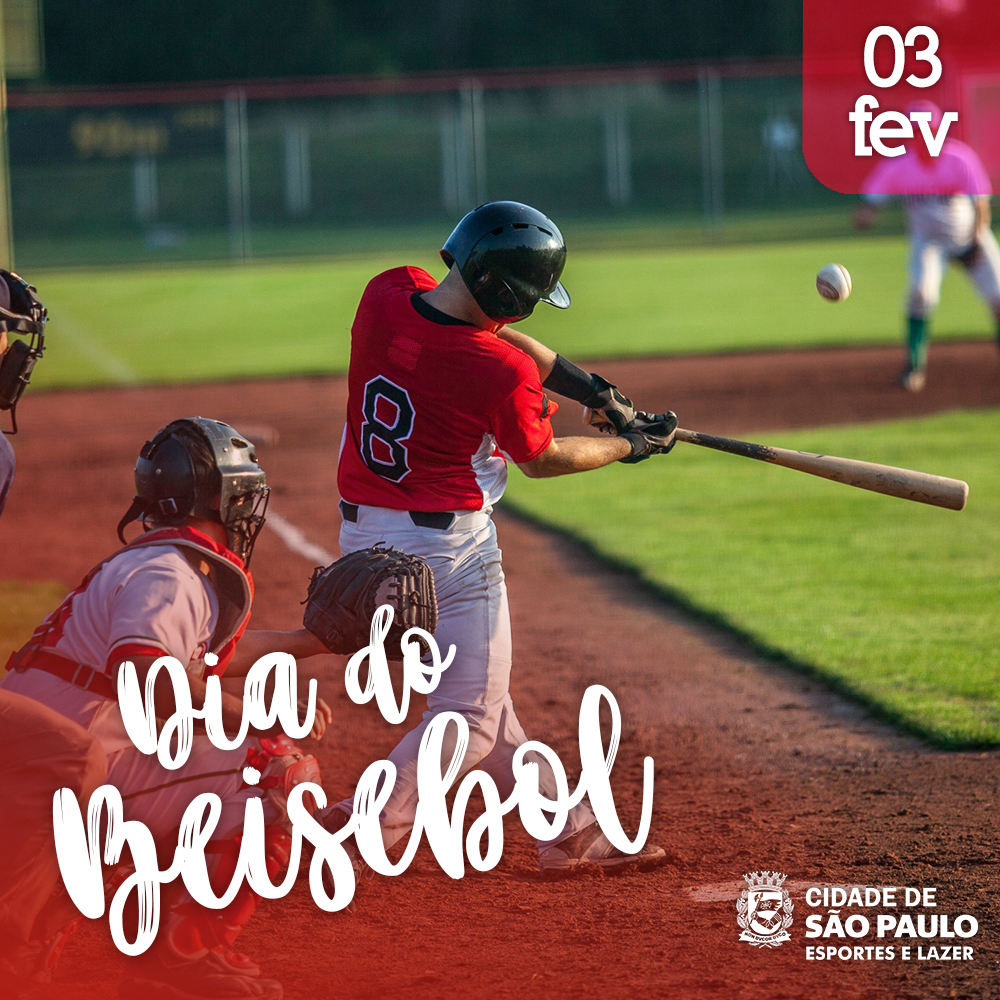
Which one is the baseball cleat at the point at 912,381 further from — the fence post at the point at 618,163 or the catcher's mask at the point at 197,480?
the fence post at the point at 618,163

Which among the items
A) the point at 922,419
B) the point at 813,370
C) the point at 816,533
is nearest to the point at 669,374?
the point at 813,370

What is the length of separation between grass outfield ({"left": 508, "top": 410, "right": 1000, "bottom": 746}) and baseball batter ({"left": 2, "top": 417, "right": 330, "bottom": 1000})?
2.85 meters

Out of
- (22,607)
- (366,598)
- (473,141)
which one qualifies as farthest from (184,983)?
(473,141)

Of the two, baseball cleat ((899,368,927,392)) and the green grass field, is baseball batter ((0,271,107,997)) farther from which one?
baseball cleat ((899,368,927,392))

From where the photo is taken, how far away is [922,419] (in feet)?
38.4

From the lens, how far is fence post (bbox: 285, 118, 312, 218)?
33.6m

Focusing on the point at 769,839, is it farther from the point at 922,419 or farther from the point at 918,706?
the point at 922,419

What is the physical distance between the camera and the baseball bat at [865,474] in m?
4.30

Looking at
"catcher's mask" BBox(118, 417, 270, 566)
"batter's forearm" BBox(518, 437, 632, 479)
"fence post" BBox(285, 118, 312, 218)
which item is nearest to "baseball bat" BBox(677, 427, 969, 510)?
"batter's forearm" BBox(518, 437, 632, 479)

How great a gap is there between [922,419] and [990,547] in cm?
409

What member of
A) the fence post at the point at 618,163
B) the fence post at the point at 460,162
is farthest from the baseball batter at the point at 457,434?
the fence post at the point at 618,163

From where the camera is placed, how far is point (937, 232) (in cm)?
1270

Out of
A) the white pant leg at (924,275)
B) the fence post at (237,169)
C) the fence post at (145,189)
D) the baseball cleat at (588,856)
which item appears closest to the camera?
the baseball cleat at (588,856)

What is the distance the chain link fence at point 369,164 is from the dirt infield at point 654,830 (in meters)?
21.6
